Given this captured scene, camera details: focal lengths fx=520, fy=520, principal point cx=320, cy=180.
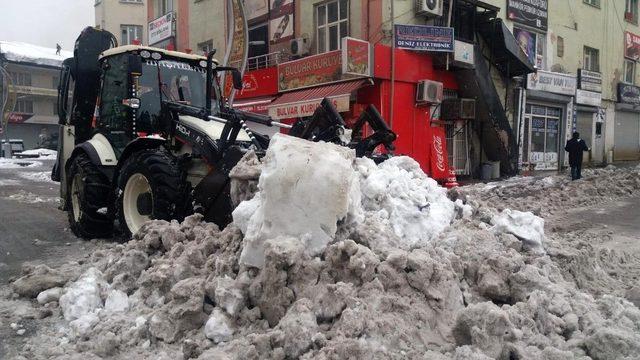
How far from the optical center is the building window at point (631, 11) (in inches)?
973

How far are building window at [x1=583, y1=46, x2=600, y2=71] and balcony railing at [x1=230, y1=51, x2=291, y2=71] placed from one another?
13558mm

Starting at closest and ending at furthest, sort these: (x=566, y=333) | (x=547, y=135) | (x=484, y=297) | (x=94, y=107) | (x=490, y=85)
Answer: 1. (x=566, y=333)
2. (x=484, y=297)
3. (x=94, y=107)
4. (x=490, y=85)
5. (x=547, y=135)

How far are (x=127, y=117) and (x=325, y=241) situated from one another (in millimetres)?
4225

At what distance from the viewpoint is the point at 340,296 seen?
3.45m

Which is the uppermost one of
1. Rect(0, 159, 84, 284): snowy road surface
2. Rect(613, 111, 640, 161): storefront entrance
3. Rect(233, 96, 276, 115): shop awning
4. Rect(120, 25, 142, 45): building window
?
Rect(120, 25, 142, 45): building window

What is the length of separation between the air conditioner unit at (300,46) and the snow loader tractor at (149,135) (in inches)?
342

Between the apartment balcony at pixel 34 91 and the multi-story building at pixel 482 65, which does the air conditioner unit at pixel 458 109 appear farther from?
the apartment balcony at pixel 34 91

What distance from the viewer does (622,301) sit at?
395 centimetres

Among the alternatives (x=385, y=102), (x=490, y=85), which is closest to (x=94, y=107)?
(x=385, y=102)

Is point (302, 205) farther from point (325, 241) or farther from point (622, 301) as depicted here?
point (622, 301)

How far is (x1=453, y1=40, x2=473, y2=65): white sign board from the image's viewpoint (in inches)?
597

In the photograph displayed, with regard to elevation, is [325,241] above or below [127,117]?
below

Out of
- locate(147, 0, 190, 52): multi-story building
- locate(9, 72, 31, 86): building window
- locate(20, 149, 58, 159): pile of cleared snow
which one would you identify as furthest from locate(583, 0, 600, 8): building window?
locate(9, 72, 31, 86): building window

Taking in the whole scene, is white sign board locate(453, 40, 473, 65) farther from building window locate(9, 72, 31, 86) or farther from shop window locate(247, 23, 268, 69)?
building window locate(9, 72, 31, 86)
